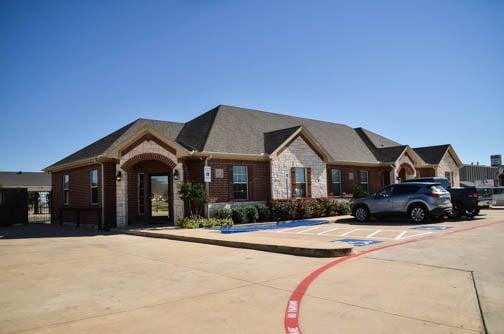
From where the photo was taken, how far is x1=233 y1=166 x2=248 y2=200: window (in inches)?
832

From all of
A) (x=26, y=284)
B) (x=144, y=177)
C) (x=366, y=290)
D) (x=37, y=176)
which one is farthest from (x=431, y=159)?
(x=37, y=176)

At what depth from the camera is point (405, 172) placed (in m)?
31.4

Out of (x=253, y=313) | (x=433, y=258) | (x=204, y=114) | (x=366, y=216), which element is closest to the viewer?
(x=253, y=313)

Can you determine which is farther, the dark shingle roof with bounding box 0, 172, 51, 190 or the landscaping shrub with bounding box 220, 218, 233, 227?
the dark shingle roof with bounding box 0, 172, 51, 190

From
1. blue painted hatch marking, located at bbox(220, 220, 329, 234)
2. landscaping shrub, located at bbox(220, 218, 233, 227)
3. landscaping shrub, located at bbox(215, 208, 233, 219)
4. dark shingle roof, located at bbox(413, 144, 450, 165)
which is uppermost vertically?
dark shingle roof, located at bbox(413, 144, 450, 165)

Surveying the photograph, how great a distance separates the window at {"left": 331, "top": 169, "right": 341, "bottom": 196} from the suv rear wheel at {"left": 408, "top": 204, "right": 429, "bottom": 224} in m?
8.45

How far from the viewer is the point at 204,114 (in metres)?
25.9

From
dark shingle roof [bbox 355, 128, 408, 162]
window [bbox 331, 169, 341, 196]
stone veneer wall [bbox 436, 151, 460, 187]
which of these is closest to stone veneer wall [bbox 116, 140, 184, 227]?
window [bbox 331, 169, 341, 196]

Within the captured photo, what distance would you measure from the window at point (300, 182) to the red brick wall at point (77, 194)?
34.9ft

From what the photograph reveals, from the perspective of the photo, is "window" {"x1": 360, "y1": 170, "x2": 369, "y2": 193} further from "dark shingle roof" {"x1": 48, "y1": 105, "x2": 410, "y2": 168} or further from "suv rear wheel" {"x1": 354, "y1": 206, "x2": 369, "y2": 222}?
"suv rear wheel" {"x1": 354, "y1": 206, "x2": 369, "y2": 222}

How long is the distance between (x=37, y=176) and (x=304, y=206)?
161 ft

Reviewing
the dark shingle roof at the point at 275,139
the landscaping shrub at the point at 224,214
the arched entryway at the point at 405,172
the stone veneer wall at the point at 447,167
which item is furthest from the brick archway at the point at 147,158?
the stone veneer wall at the point at 447,167

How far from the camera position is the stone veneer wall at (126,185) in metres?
18.8

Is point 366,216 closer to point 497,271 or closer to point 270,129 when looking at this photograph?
point 270,129
